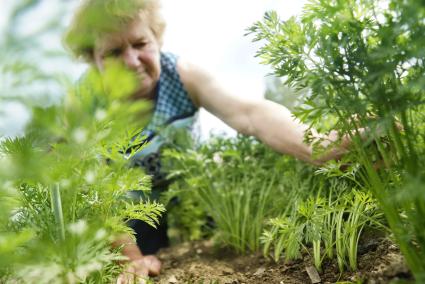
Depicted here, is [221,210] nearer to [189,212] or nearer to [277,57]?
[189,212]

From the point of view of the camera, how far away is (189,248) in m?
2.37

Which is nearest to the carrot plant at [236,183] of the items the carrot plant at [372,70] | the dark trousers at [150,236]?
the dark trousers at [150,236]

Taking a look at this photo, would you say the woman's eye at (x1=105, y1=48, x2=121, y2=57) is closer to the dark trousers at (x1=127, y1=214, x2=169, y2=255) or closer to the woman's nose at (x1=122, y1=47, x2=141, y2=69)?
the woman's nose at (x1=122, y1=47, x2=141, y2=69)

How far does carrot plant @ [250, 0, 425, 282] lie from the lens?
0.78m

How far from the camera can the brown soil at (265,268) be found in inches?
42.8

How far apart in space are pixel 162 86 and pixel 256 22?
153cm

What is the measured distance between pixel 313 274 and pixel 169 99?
1.50 meters

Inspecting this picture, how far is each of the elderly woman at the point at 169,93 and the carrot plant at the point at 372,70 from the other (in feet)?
1.82

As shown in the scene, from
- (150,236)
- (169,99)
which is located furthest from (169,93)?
(150,236)

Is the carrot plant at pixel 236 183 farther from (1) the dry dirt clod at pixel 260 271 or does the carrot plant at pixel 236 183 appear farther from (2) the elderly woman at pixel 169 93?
(1) the dry dirt clod at pixel 260 271

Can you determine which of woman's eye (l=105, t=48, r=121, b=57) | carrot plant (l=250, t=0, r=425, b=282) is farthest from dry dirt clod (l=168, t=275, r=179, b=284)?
woman's eye (l=105, t=48, r=121, b=57)

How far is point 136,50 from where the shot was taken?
2191 millimetres

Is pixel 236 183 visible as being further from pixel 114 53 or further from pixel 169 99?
pixel 114 53

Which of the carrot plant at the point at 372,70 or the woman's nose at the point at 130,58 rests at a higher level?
the woman's nose at the point at 130,58
